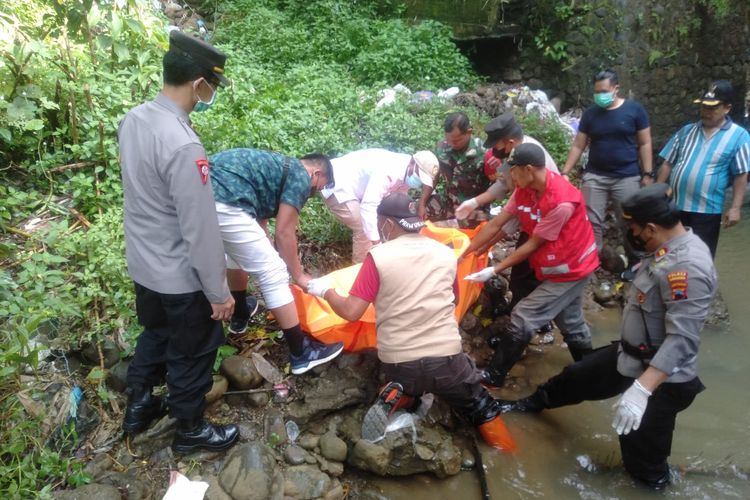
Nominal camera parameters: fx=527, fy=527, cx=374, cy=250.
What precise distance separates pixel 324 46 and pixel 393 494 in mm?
7099

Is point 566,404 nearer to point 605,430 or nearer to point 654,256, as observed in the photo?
point 605,430

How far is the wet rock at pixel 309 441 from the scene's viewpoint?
3.21 meters

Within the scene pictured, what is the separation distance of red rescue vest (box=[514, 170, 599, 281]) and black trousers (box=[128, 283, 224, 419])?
2166 millimetres

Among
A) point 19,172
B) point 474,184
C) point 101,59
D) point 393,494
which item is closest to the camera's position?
point 393,494

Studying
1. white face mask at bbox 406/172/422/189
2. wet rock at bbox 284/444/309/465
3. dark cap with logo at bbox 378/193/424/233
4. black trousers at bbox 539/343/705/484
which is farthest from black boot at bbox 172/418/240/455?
white face mask at bbox 406/172/422/189

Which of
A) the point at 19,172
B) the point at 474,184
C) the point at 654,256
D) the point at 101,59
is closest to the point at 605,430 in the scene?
the point at 654,256

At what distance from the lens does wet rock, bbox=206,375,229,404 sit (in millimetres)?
3188

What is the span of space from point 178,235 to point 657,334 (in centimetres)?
253

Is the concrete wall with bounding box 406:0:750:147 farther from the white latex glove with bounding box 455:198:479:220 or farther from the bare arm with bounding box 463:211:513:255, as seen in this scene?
the bare arm with bounding box 463:211:513:255

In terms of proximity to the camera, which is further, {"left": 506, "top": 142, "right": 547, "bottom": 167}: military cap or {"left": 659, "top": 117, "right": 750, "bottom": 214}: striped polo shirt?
{"left": 659, "top": 117, "right": 750, "bottom": 214}: striped polo shirt

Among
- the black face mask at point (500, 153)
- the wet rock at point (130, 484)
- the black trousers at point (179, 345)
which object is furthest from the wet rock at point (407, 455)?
the black face mask at point (500, 153)

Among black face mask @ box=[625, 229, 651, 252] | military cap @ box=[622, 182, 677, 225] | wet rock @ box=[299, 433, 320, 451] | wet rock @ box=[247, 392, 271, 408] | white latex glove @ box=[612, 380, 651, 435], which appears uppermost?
military cap @ box=[622, 182, 677, 225]

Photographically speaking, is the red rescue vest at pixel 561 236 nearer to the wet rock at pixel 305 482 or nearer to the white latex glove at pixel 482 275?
the white latex glove at pixel 482 275

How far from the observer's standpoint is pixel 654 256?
278cm
